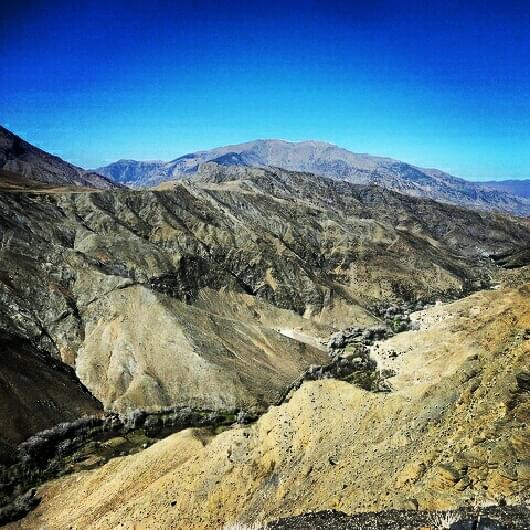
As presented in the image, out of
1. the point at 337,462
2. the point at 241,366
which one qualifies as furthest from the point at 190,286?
the point at 337,462

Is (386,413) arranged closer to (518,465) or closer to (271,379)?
(518,465)

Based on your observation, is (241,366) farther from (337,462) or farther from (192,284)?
(337,462)

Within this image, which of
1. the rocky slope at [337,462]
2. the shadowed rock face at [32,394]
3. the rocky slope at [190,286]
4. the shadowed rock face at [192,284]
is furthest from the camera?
the shadowed rock face at [192,284]

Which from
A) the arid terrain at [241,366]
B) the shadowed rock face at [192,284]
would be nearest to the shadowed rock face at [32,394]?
the arid terrain at [241,366]

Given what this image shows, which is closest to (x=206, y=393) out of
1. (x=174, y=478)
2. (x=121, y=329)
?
(x=121, y=329)

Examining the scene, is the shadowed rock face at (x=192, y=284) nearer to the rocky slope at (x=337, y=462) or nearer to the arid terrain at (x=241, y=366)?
the arid terrain at (x=241, y=366)

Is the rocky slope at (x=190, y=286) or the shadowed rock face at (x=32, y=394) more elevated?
the rocky slope at (x=190, y=286)
